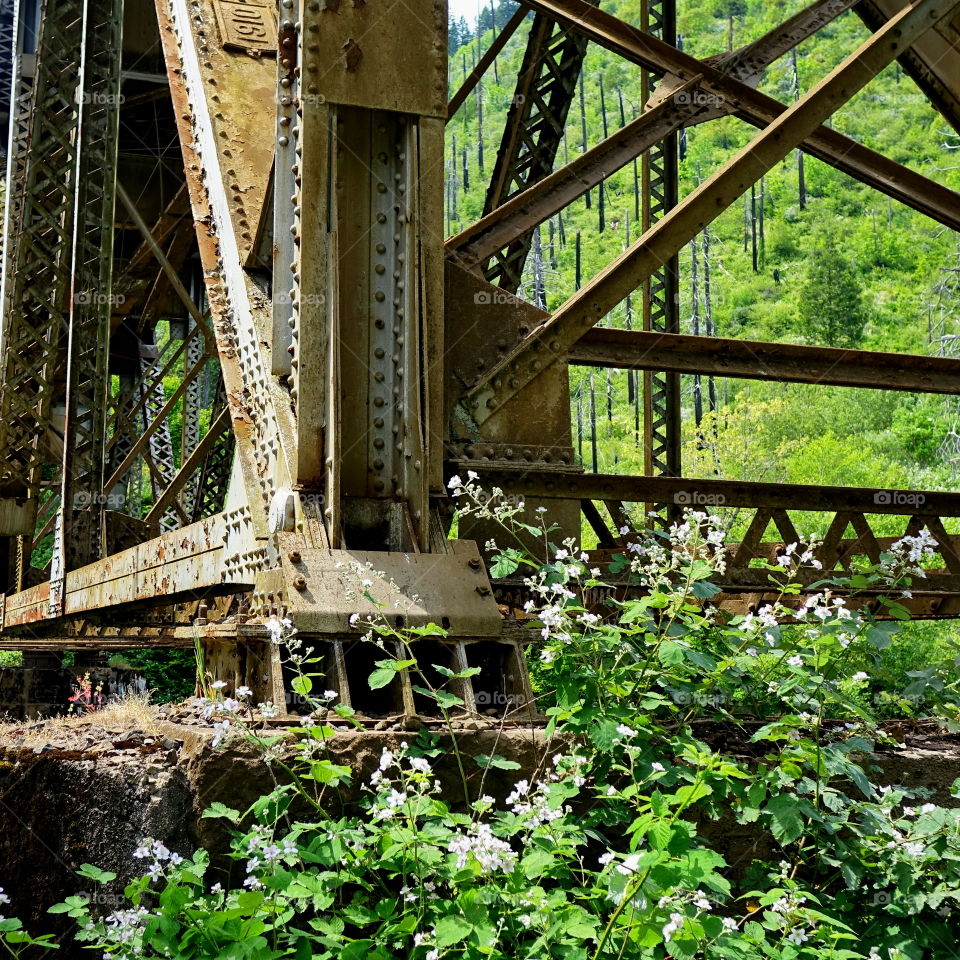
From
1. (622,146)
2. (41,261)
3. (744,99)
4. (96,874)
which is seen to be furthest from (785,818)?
(41,261)

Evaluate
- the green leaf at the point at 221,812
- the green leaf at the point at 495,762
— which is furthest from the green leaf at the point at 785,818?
the green leaf at the point at 221,812

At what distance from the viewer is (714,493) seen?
736 cm

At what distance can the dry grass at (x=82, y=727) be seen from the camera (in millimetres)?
3420

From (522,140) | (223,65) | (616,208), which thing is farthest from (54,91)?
(616,208)

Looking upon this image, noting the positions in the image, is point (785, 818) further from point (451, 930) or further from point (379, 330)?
point (379, 330)

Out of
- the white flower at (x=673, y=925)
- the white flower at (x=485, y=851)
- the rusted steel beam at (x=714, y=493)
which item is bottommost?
the white flower at (x=673, y=925)

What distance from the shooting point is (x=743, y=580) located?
26.3 ft

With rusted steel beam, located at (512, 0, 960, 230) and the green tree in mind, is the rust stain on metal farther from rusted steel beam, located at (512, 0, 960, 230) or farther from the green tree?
the green tree

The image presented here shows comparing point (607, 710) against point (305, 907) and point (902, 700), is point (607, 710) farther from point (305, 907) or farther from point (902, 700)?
point (902, 700)

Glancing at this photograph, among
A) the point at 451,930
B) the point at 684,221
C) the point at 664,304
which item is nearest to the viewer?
the point at 451,930

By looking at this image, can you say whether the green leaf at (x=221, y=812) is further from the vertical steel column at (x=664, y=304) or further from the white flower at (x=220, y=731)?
the vertical steel column at (x=664, y=304)

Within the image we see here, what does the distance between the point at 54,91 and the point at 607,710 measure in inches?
378

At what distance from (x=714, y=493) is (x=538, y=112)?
4.68m

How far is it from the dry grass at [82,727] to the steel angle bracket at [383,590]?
56cm
